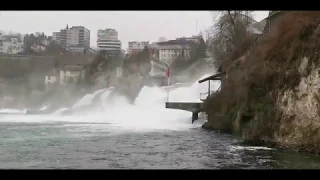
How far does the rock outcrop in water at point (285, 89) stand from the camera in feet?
59.5

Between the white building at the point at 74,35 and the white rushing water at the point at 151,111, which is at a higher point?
the white building at the point at 74,35

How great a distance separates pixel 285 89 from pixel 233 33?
2075 cm

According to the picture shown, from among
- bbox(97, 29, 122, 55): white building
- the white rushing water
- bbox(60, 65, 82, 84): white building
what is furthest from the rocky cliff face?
bbox(97, 29, 122, 55): white building

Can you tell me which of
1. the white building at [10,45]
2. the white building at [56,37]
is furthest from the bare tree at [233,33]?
the white building at [56,37]

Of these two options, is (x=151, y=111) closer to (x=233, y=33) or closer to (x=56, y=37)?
(x=233, y=33)

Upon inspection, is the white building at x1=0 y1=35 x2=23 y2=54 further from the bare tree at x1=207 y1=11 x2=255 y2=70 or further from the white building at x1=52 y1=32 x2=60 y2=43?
the bare tree at x1=207 y1=11 x2=255 y2=70

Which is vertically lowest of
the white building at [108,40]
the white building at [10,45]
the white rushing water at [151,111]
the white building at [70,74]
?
the white rushing water at [151,111]

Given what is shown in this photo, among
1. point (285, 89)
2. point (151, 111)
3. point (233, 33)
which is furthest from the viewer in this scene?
point (151, 111)

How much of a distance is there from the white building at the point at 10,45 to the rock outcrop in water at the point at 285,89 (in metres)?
87.9

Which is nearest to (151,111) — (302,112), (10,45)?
(302,112)

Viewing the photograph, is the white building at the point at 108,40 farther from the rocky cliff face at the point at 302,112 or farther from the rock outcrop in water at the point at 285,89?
the rocky cliff face at the point at 302,112

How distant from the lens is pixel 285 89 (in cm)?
2052
